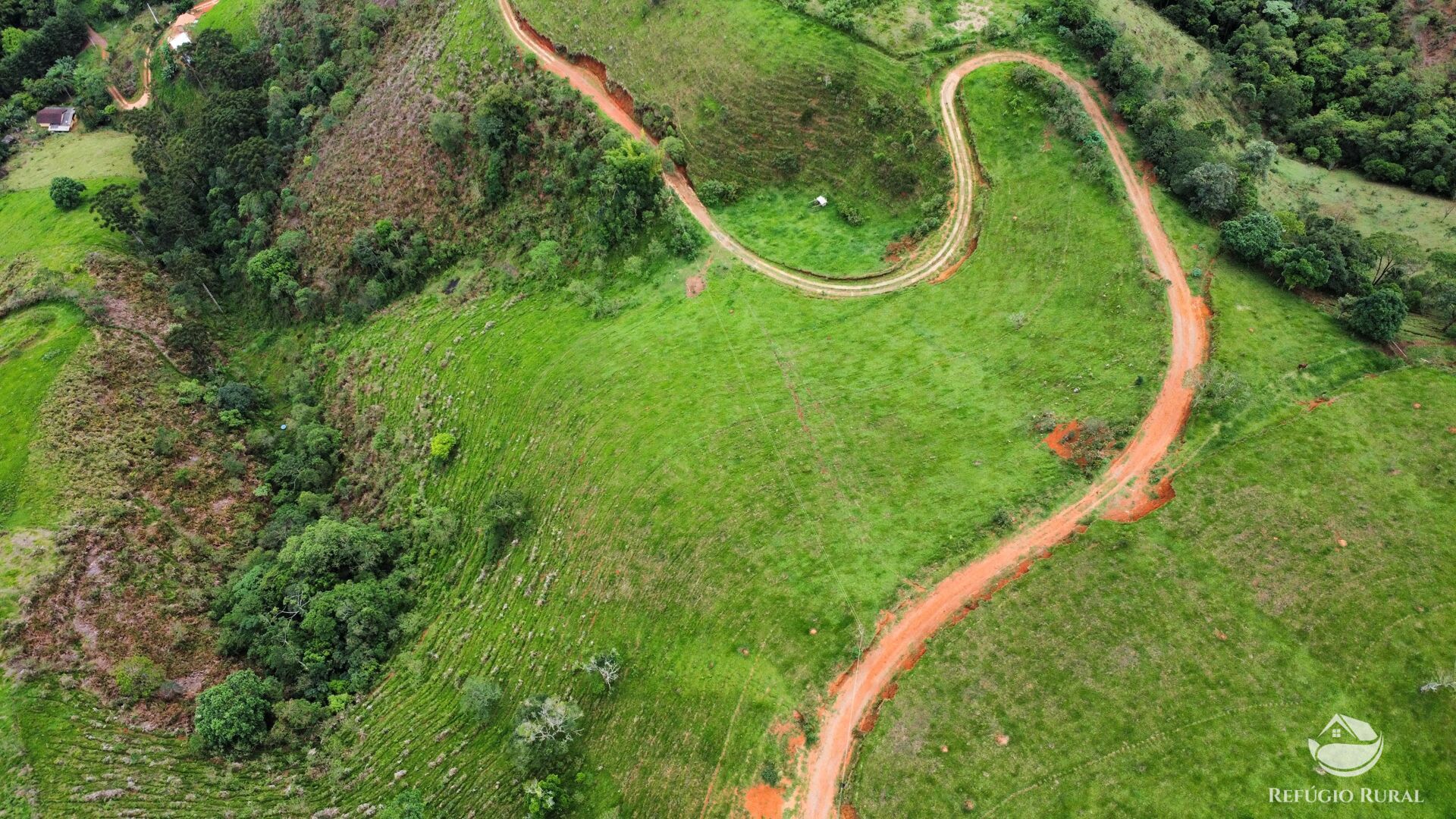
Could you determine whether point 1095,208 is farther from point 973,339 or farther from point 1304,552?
point 1304,552

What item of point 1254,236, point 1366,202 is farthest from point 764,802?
point 1366,202

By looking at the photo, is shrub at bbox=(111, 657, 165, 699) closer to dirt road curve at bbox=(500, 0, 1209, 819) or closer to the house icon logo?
dirt road curve at bbox=(500, 0, 1209, 819)

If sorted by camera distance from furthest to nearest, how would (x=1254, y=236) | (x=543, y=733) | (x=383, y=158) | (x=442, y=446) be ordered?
(x=383, y=158)
(x=442, y=446)
(x=1254, y=236)
(x=543, y=733)

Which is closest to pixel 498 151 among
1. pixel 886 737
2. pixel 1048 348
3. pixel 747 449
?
pixel 747 449

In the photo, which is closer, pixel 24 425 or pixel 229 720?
pixel 229 720

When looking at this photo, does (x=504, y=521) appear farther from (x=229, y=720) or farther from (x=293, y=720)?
(x=229, y=720)

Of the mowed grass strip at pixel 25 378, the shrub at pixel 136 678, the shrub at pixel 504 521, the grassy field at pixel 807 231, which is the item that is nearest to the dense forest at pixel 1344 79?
the grassy field at pixel 807 231

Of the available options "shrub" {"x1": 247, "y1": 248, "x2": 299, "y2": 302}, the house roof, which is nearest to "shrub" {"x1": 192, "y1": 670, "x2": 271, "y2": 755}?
"shrub" {"x1": 247, "y1": 248, "x2": 299, "y2": 302}
